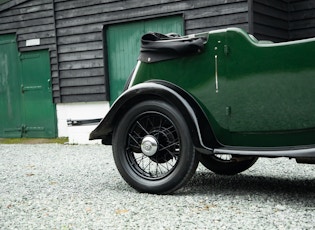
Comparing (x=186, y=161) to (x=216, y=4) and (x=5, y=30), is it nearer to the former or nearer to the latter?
(x=216, y=4)

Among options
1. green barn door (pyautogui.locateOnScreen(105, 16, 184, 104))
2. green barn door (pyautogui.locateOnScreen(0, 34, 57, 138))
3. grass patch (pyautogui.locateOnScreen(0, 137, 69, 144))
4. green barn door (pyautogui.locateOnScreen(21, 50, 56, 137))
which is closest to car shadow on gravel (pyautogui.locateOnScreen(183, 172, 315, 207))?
green barn door (pyautogui.locateOnScreen(105, 16, 184, 104))

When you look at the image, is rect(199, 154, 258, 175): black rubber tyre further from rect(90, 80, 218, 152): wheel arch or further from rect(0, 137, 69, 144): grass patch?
rect(0, 137, 69, 144): grass patch

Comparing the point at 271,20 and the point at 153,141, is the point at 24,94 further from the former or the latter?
the point at 153,141

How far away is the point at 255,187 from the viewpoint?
406 cm

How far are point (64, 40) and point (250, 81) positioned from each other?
730cm

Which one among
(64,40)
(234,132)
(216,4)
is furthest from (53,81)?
(234,132)

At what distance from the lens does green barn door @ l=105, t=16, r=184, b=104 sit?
880 centimetres

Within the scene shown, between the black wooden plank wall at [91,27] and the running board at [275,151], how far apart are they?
4.97m

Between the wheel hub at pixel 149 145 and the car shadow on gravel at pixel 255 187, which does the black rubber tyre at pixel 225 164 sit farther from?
the wheel hub at pixel 149 145

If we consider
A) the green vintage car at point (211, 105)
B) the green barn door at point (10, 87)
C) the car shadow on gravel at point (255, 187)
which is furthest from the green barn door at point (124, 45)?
the green vintage car at point (211, 105)

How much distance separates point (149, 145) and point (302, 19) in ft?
19.9

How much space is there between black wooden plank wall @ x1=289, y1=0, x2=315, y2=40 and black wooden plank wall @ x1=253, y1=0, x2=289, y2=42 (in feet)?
0.37

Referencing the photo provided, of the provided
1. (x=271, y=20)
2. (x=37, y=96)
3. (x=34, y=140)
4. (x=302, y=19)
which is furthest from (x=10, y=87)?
(x=302, y=19)

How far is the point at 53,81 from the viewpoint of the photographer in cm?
1040
